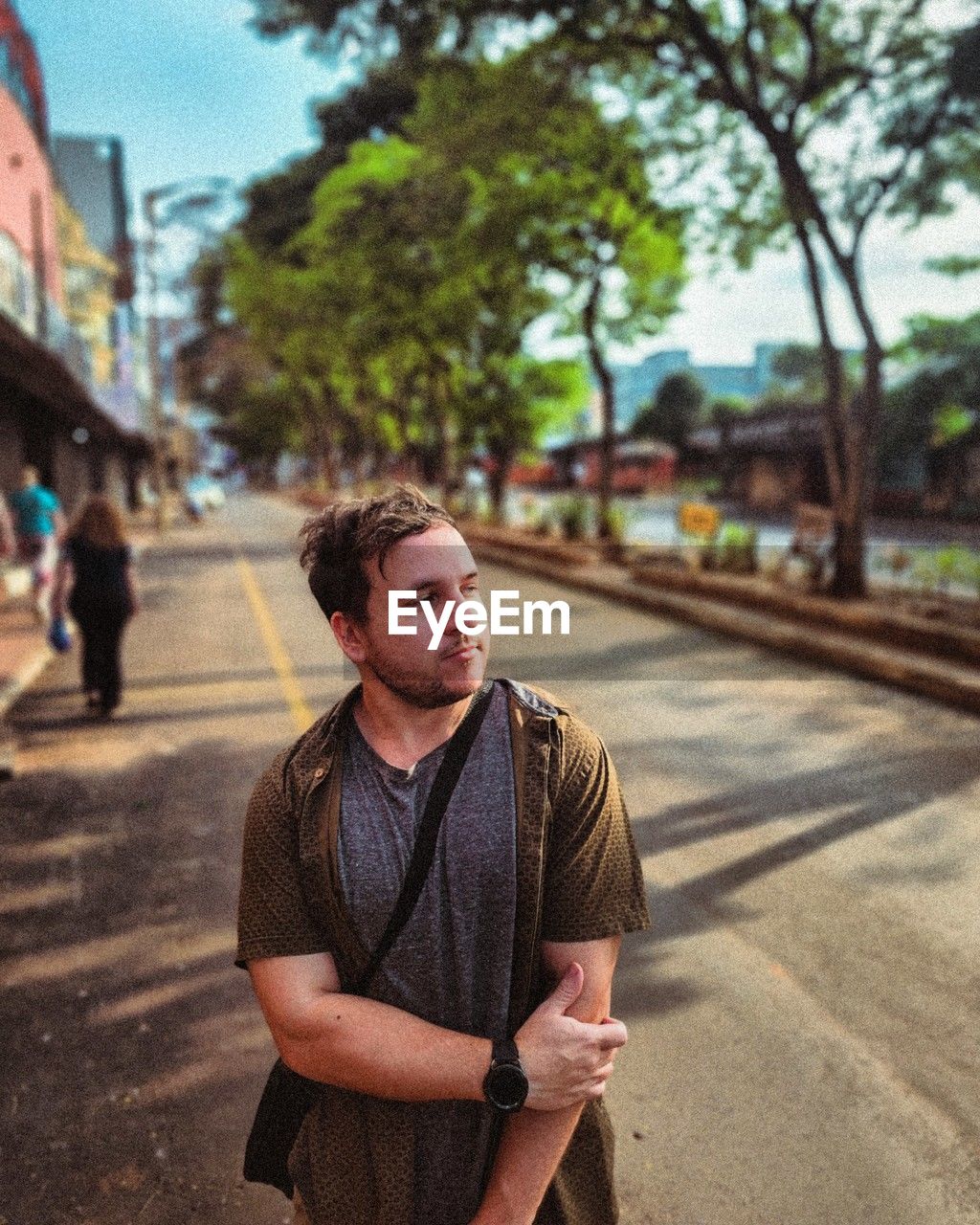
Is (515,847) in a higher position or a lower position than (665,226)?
lower

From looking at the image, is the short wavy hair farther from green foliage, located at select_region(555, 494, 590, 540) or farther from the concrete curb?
green foliage, located at select_region(555, 494, 590, 540)

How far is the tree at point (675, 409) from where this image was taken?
208ft

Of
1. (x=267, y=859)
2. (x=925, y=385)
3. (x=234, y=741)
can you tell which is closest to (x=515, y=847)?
(x=267, y=859)

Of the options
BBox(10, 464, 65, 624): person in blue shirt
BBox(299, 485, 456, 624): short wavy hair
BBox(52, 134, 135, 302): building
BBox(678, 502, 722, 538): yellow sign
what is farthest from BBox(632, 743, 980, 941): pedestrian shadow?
BBox(52, 134, 135, 302): building

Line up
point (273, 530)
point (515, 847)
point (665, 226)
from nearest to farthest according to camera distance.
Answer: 1. point (515, 847)
2. point (665, 226)
3. point (273, 530)

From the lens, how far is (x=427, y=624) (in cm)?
158

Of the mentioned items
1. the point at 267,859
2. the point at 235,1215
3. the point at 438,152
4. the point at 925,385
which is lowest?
the point at 235,1215

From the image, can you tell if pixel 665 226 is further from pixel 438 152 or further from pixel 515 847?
pixel 515 847

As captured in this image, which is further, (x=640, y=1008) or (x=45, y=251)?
(x=45, y=251)

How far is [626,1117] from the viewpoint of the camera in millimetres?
3020

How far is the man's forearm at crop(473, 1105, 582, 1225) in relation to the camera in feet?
5.24

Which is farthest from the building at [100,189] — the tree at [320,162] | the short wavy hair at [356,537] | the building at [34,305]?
the short wavy hair at [356,537]

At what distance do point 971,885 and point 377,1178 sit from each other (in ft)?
12.5

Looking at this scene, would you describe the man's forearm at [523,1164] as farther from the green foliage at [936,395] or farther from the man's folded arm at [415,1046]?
the green foliage at [936,395]
